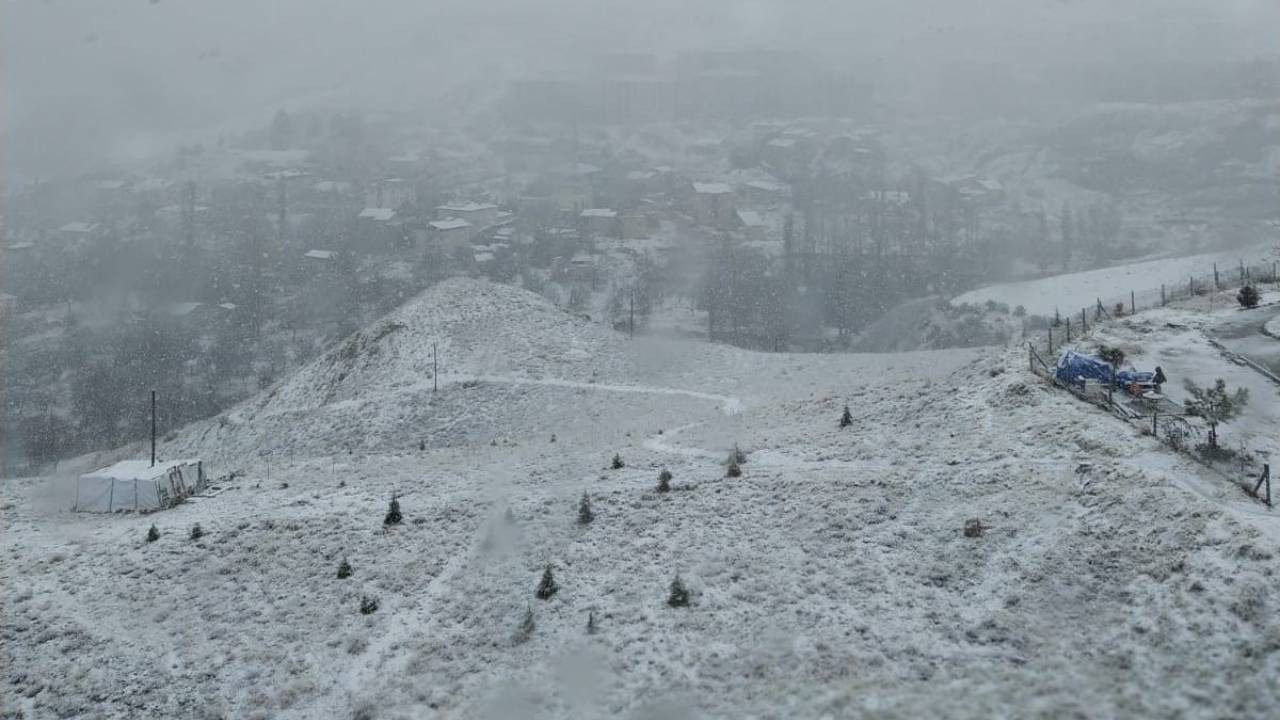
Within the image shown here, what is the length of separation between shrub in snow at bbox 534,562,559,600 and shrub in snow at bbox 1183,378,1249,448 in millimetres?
17411

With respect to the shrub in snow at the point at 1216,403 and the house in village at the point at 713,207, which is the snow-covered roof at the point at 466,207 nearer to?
the house in village at the point at 713,207

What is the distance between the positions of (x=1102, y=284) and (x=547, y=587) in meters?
80.0

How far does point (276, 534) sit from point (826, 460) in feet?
57.0

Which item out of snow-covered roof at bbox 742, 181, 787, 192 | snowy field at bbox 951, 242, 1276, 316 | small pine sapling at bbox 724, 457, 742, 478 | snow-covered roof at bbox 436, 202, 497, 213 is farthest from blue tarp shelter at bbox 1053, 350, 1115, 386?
snow-covered roof at bbox 742, 181, 787, 192

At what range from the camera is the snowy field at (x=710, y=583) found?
14695mm

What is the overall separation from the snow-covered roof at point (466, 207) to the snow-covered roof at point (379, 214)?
826cm

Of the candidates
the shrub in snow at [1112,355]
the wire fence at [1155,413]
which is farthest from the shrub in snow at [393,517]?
the shrub in snow at [1112,355]

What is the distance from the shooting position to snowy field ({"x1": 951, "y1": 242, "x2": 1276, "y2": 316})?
76062mm

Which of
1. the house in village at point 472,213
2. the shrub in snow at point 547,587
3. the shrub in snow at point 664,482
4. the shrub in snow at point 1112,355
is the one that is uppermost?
the house in village at point 472,213

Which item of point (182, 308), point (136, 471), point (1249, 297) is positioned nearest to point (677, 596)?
point (136, 471)

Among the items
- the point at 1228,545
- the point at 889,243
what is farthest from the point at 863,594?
the point at 889,243

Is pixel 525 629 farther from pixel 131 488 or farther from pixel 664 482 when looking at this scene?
pixel 131 488

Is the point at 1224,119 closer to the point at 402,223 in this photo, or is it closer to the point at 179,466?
the point at 402,223

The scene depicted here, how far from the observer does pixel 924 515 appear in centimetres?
2145
